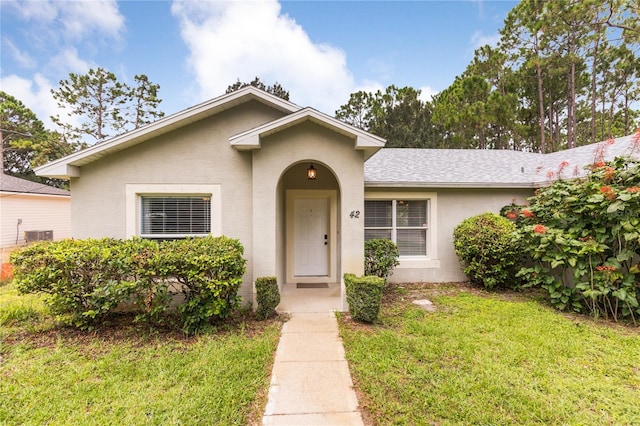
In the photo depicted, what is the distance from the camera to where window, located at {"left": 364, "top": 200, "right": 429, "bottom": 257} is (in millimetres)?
7988

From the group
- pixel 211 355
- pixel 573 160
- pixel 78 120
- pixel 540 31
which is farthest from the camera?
pixel 78 120

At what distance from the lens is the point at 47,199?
53.7 ft

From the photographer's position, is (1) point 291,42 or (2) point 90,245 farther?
(1) point 291,42

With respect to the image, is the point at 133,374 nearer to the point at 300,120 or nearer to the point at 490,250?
the point at 300,120

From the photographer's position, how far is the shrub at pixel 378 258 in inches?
271

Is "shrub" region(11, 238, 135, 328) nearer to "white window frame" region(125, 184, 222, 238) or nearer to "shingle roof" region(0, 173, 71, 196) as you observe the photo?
"white window frame" region(125, 184, 222, 238)

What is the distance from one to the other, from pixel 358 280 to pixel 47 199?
20418mm

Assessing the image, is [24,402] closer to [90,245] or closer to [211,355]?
[211,355]

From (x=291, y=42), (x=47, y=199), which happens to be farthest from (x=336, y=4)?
(x=47, y=199)

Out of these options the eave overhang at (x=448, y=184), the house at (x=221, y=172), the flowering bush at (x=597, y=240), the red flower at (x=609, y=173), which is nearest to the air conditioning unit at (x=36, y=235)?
the house at (x=221, y=172)

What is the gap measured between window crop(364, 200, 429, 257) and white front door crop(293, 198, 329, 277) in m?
1.33

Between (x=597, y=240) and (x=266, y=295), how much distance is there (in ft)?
21.8

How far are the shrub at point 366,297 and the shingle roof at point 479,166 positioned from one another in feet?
10.4

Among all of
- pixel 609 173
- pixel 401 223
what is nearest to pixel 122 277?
pixel 401 223
